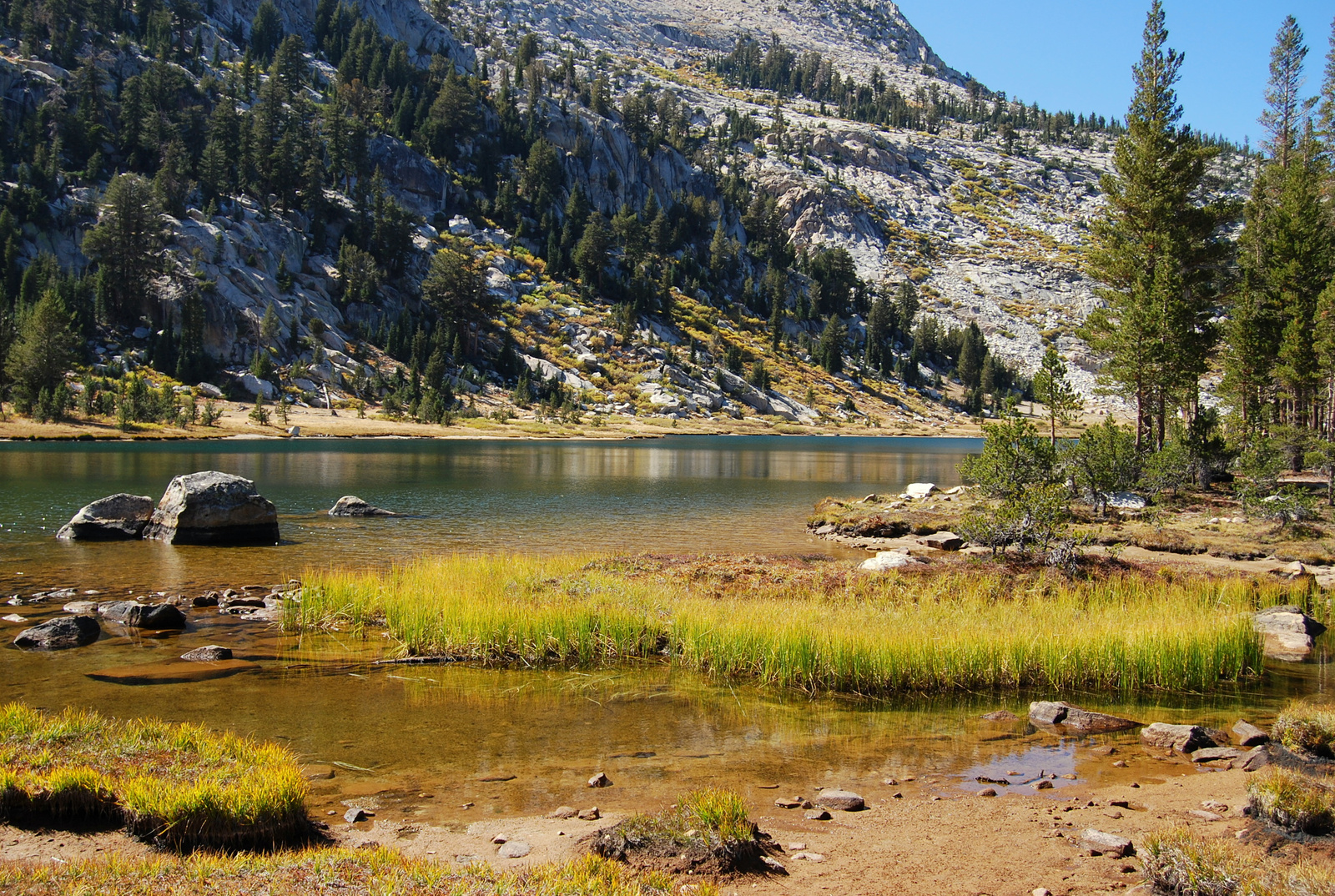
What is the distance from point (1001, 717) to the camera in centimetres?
1187

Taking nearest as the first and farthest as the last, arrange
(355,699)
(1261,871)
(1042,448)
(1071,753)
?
(1261,871) → (1071,753) → (355,699) → (1042,448)

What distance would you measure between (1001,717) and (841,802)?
4.81 m

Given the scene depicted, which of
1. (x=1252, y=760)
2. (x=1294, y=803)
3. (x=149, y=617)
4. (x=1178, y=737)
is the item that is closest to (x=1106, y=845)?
(x=1294, y=803)

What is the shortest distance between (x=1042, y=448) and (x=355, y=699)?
24.7 meters

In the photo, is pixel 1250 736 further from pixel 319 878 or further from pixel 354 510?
pixel 354 510

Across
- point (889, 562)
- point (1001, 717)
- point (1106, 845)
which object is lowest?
point (1001, 717)

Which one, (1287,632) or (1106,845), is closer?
(1106,845)

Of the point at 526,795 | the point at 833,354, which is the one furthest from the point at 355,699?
the point at 833,354

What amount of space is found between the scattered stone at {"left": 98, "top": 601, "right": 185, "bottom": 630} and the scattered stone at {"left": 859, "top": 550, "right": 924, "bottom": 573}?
17.8m

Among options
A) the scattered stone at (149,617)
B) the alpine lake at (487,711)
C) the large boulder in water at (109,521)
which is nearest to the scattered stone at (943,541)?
the alpine lake at (487,711)

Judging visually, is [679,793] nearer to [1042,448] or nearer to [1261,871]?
[1261,871]

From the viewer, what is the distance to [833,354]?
189 m

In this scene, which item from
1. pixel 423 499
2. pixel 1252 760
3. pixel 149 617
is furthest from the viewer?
pixel 423 499

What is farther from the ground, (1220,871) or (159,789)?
(159,789)
